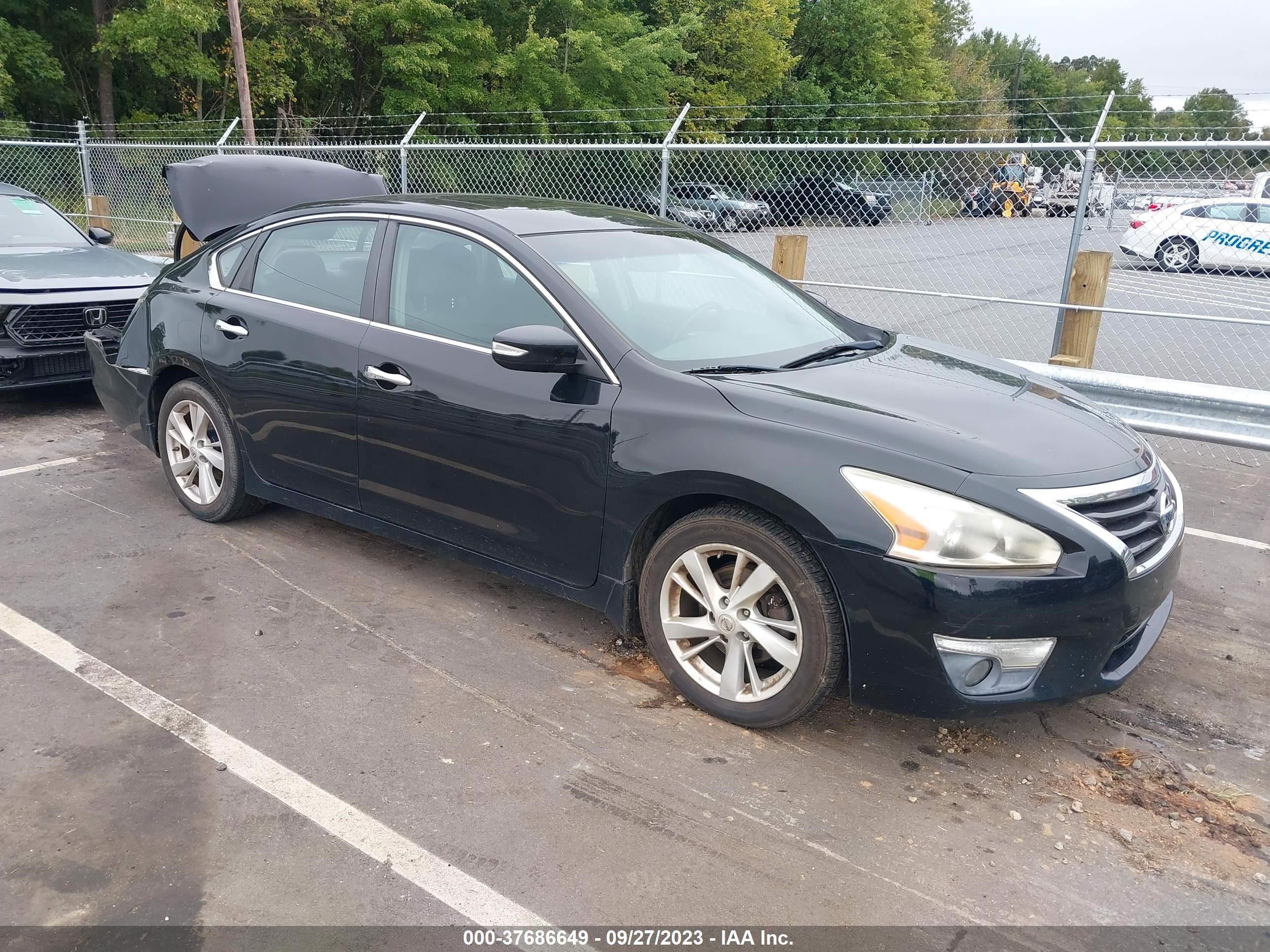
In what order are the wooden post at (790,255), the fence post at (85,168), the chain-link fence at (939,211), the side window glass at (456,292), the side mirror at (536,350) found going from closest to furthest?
the side mirror at (536,350) < the side window glass at (456,292) < the wooden post at (790,255) < the chain-link fence at (939,211) < the fence post at (85,168)

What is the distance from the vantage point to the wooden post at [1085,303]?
21.2 feet

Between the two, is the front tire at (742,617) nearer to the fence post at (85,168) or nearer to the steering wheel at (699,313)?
the steering wheel at (699,313)

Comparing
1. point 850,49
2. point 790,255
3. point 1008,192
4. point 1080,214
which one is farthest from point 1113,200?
point 850,49

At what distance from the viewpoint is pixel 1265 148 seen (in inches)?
211

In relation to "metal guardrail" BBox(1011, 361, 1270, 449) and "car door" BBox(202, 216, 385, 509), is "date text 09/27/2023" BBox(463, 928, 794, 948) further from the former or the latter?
"metal guardrail" BBox(1011, 361, 1270, 449)

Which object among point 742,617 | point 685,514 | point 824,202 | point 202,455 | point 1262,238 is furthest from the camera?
point 1262,238

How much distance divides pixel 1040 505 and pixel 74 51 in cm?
3249

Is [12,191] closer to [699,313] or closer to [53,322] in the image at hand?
[53,322]

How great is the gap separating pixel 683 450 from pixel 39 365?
546 centimetres

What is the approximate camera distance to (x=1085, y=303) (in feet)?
21.8

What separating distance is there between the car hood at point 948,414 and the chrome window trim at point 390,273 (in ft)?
1.69

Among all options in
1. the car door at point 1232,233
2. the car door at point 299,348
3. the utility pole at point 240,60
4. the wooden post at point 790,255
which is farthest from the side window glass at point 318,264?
the utility pole at point 240,60

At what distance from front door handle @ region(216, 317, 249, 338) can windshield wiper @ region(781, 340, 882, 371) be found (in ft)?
8.15

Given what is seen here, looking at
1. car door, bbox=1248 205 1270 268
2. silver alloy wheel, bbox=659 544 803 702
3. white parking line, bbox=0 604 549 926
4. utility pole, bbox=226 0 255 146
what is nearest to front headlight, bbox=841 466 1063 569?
silver alloy wheel, bbox=659 544 803 702
